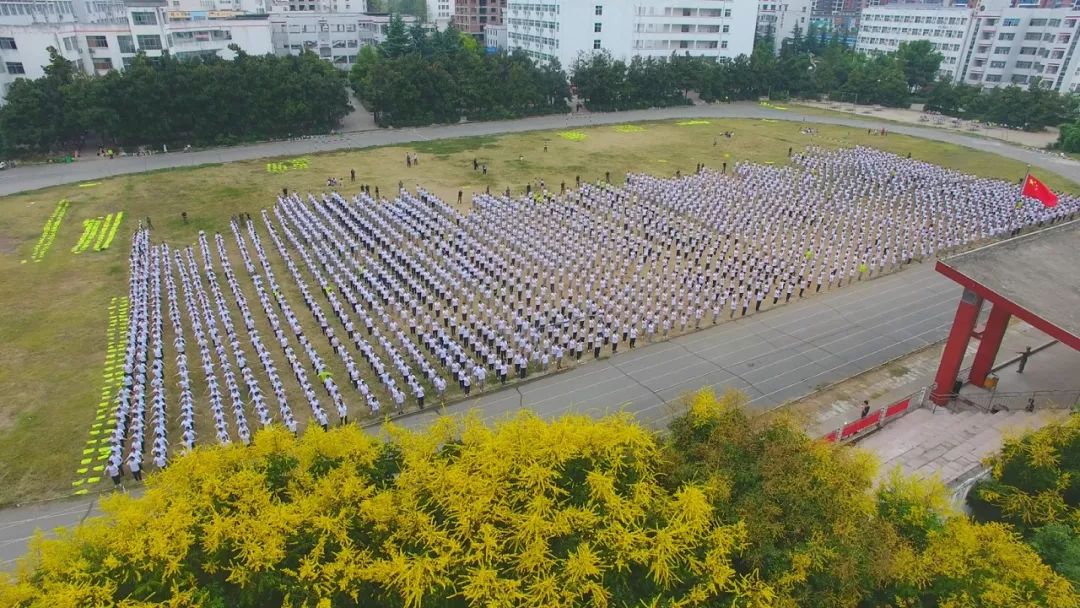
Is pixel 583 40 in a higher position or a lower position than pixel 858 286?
higher

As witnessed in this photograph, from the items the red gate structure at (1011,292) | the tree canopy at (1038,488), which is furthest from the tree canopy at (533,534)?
the red gate structure at (1011,292)

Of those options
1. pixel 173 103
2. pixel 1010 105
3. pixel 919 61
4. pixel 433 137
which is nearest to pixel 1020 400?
pixel 433 137

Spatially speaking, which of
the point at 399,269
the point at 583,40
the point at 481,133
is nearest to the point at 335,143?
the point at 481,133

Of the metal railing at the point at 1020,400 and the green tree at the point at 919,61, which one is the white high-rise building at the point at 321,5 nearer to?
the green tree at the point at 919,61

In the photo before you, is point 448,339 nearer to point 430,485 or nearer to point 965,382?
point 430,485

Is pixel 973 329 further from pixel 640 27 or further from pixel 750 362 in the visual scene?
pixel 640 27

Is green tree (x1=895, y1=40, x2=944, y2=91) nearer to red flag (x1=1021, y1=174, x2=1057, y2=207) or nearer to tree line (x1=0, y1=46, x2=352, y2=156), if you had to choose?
red flag (x1=1021, y1=174, x2=1057, y2=207)
